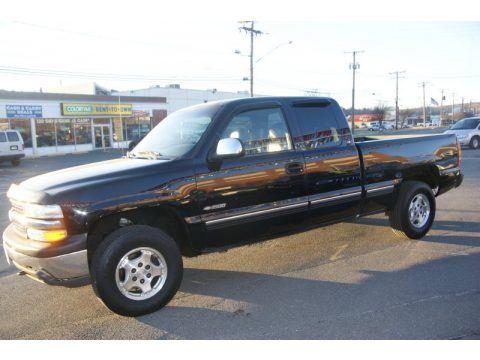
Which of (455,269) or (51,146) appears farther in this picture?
(51,146)

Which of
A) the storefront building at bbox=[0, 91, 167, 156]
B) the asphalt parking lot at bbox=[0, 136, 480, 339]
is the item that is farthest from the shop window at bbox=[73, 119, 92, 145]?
the asphalt parking lot at bbox=[0, 136, 480, 339]

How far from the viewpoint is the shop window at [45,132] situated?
32.9 m

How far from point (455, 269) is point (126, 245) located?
364 centimetres

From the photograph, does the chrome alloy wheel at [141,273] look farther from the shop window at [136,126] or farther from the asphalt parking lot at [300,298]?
the shop window at [136,126]

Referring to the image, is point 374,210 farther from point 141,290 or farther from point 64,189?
point 64,189

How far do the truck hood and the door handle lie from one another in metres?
1.35

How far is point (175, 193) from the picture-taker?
4.04 metres

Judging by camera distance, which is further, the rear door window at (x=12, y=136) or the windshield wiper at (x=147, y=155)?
the rear door window at (x=12, y=136)

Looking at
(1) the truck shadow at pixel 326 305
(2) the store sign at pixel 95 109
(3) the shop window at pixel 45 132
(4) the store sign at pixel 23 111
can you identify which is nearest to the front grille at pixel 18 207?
(1) the truck shadow at pixel 326 305

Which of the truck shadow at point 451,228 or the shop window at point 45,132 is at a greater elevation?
the shop window at point 45,132

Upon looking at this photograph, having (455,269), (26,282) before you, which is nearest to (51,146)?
(26,282)

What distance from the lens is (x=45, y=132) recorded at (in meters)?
33.4

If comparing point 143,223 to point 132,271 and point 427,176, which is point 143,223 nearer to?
point 132,271

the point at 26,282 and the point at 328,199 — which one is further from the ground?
the point at 328,199
